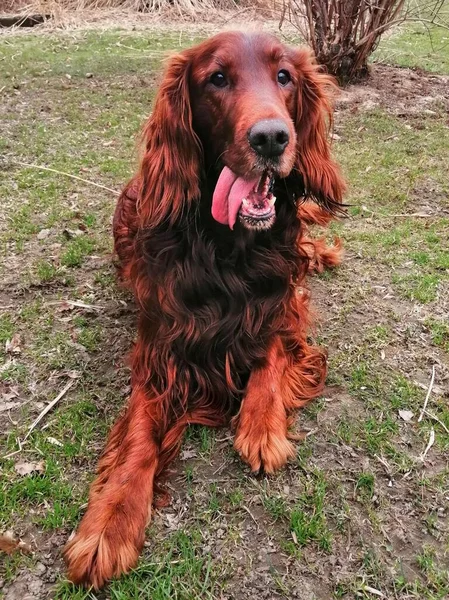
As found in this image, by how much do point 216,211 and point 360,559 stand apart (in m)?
1.42

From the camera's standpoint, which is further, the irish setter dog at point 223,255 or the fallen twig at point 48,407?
the fallen twig at point 48,407

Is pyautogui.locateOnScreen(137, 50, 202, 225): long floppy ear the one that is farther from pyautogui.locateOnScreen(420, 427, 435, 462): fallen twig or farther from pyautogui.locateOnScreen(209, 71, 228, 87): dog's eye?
pyautogui.locateOnScreen(420, 427, 435, 462): fallen twig

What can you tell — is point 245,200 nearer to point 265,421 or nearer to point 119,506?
point 265,421

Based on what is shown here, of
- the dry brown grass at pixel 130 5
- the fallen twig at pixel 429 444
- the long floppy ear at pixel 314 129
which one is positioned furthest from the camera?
the dry brown grass at pixel 130 5

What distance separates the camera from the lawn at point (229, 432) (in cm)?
195

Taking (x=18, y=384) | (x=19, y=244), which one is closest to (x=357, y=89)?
(x=19, y=244)

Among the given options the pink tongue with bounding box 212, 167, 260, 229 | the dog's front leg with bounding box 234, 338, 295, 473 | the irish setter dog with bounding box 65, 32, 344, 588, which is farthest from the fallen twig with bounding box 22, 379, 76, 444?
the pink tongue with bounding box 212, 167, 260, 229

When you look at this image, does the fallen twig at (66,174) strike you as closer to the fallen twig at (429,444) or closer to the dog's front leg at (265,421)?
the dog's front leg at (265,421)

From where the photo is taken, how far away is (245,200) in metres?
2.26

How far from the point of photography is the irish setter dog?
7.32 ft

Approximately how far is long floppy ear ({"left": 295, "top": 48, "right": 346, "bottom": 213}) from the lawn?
0.73 m

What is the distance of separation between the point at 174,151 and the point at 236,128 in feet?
1.31

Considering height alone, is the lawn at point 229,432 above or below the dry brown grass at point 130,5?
above

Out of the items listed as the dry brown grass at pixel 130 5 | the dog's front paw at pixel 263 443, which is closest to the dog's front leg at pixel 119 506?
the dog's front paw at pixel 263 443
